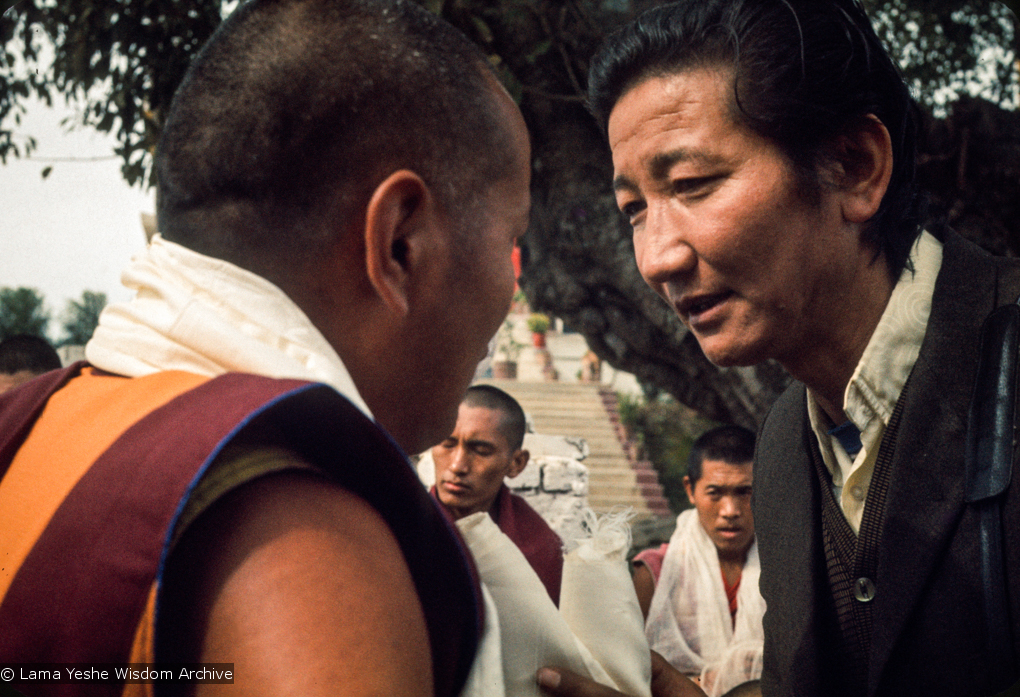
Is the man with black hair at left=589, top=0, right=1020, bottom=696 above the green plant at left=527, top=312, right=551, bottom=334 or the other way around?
above

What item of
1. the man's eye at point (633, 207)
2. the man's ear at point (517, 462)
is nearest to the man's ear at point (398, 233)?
the man's eye at point (633, 207)

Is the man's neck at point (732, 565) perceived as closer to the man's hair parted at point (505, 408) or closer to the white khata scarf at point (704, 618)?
the white khata scarf at point (704, 618)

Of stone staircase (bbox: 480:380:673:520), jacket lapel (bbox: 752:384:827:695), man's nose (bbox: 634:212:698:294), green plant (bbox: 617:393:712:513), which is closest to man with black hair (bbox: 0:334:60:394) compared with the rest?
man's nose (bbox: 634:212:698:294)

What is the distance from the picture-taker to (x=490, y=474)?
3951 mm

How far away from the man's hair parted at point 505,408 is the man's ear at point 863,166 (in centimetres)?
262

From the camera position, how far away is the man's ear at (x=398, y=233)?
948mm

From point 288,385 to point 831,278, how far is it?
132 cm

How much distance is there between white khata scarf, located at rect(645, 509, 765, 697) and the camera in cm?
382

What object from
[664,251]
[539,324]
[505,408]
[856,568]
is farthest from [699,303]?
[539,324]

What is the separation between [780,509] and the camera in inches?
75.2

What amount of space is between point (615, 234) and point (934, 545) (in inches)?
209

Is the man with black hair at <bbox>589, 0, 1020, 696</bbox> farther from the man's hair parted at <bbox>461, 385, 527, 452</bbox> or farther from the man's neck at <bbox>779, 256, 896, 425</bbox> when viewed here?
the man's hair parted at <bbox>461, 385, 527, 452</bbox>

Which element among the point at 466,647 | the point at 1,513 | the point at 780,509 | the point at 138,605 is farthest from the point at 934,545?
the point at 1,513

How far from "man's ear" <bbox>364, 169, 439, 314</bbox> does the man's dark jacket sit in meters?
1.10
